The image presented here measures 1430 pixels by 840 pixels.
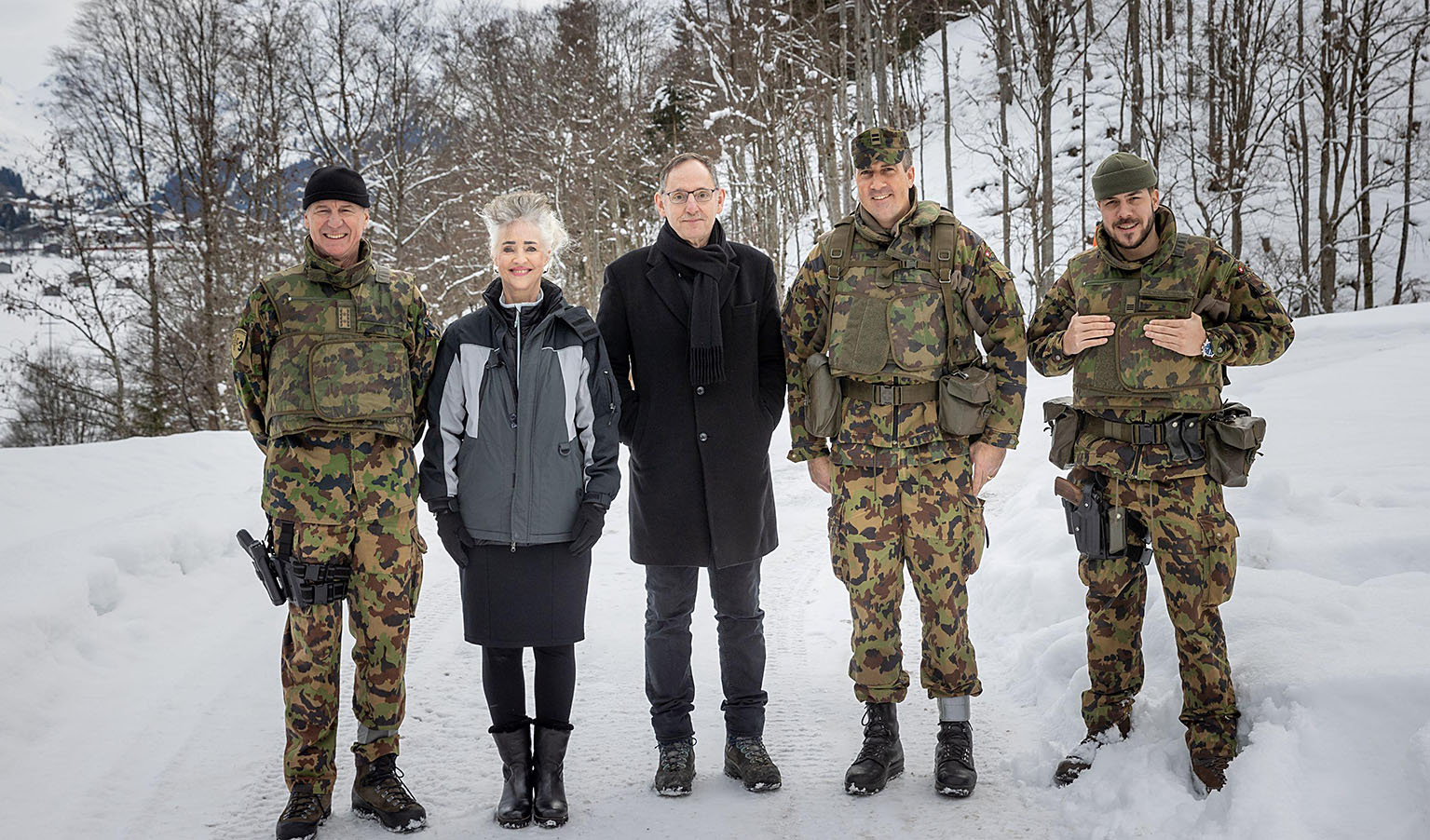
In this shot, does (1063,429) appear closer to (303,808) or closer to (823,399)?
(823,399)

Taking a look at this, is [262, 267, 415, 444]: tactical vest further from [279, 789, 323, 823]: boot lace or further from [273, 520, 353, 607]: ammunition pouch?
[279, 789, 323, 823]: boot lace

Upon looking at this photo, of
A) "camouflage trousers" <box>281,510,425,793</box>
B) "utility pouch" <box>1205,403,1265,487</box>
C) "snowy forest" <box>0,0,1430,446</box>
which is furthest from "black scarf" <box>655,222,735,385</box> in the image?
"snowy forest" <box>0,0,1430,446</box>

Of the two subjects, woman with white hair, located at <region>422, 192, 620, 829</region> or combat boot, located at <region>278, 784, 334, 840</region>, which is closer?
combat boot, located at <region>278, 784, 334, 840</region>

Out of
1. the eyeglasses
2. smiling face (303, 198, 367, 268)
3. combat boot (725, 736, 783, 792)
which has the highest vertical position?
the eyeglasses

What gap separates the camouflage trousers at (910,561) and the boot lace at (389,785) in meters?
1.72

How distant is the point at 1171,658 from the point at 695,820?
2.06 meters

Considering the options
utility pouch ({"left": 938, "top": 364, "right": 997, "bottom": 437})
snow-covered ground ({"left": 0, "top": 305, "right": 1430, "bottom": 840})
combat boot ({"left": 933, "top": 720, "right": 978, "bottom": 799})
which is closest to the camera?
snow-covered ground ({"left": 0, "top": 305, "right": 1430, "bottom": 840})

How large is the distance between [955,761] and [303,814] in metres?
2.31

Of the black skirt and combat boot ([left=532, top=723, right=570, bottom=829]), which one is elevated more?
the black skirt

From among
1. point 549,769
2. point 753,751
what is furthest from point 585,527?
point 753,751

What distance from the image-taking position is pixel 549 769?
135 inches

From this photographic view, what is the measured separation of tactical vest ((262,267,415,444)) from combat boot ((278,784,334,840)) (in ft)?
4.17

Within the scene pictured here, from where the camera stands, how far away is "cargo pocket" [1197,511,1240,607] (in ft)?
10.6

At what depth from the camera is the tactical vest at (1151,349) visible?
3.30 metres
